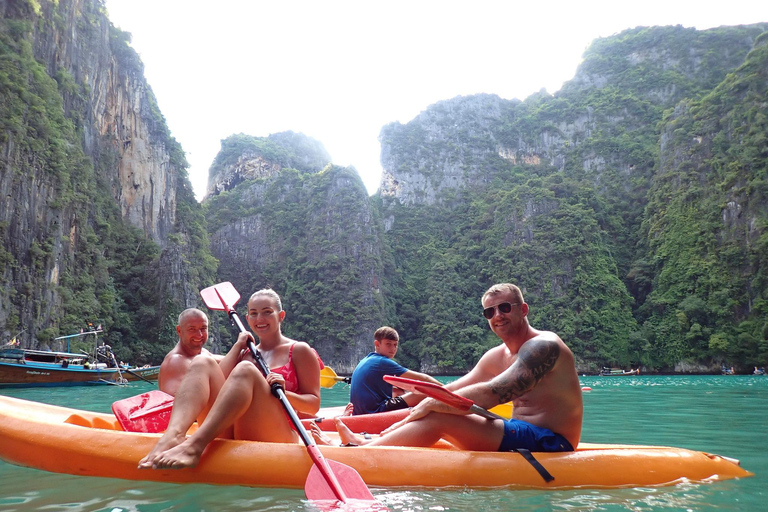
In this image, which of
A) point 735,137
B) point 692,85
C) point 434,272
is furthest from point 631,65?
point 434,272

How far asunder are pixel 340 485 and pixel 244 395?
2.08ft

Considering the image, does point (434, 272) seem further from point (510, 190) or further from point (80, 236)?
point (80, 236)

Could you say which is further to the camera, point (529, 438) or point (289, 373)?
point (289, 373)

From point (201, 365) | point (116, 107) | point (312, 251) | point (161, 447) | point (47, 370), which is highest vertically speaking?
point (116, 107)

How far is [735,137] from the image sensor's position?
135ft

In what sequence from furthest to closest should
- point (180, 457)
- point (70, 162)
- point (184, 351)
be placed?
1. point (70, 162)
2. point (184, 351)
3. point (180, 457)

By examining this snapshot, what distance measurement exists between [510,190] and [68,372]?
52.0 metres

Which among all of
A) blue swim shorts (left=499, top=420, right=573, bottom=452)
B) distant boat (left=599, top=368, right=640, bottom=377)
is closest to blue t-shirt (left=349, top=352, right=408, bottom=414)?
blue swim shorts (left=499, top=420, right=573, bottom=452)

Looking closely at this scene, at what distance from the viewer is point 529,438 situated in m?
2.81

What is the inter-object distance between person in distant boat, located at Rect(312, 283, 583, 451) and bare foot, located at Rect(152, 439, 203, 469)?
33.4 inches

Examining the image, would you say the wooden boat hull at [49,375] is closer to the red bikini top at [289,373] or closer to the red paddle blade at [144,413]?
the red paddle blade at [144,413]

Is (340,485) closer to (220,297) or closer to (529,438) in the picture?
(529,438)

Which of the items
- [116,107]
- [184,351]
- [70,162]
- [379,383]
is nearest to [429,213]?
[116,107]

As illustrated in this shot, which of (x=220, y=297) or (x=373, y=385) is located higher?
(x=220, y=297)
